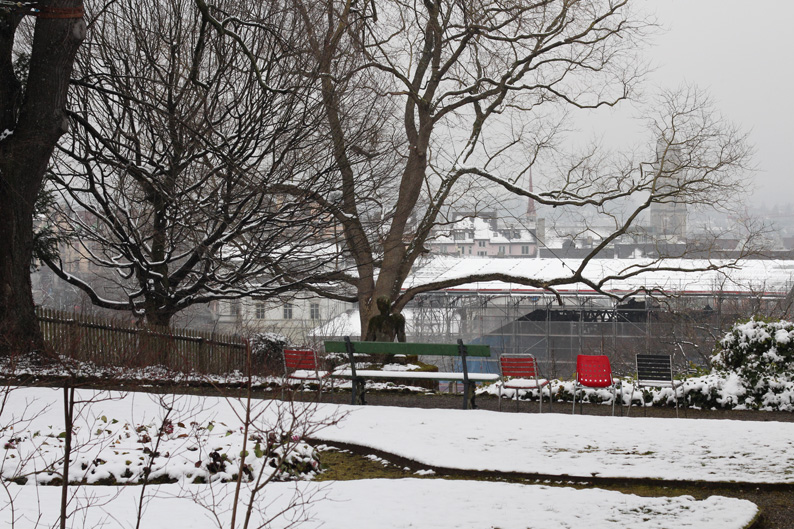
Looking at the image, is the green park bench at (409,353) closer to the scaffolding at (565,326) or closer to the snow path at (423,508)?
the snow path at (423,508)

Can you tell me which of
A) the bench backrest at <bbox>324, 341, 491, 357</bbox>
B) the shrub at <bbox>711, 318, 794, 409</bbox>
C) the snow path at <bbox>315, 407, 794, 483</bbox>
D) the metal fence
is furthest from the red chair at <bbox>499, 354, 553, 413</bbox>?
the metal fence

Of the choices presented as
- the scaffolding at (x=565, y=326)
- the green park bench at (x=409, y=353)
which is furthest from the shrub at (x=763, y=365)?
the scaffolding at (x=565, y=326)

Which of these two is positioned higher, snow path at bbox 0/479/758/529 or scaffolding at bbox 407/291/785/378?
scaffolding at bbox 407/291/785/378

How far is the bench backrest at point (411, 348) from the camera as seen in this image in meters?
10.4

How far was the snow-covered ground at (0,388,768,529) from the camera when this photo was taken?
16.8 feet

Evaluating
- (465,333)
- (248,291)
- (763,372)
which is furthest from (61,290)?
(763,372)

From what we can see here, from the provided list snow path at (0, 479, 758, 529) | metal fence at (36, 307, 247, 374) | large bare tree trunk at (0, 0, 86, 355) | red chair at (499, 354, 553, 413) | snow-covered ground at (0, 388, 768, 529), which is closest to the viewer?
snow path at (0, 479, 758, 529)

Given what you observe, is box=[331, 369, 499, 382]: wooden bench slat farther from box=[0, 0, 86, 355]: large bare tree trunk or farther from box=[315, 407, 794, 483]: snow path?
box=[0, 0, 86, 355]: large bare tree trunk

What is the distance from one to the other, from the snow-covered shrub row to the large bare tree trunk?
19.3 ft

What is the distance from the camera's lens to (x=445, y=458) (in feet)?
23.4

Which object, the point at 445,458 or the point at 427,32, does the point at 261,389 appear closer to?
the point at 445,458

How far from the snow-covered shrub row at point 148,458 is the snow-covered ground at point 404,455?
0.7 inches

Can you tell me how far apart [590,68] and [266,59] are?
10528mm

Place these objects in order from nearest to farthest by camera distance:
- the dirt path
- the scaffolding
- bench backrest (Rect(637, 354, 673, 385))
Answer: the dirt path → bench backrest (Rect(637, 354, 673, 385)) → the scaffolding
